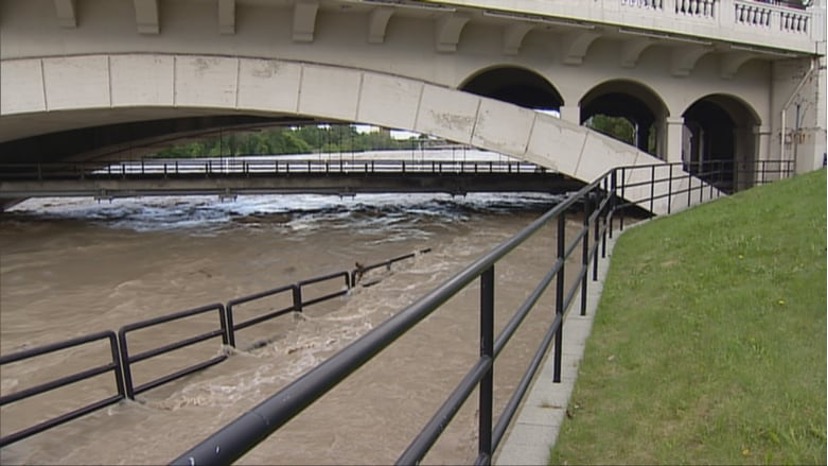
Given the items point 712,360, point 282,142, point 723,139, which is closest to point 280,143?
point 282,142

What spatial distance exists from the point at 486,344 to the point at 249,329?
709cm

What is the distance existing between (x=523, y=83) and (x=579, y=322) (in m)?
19.1

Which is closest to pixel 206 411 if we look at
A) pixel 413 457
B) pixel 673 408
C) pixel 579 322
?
pixel 579 322

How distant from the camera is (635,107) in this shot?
26.8 metres

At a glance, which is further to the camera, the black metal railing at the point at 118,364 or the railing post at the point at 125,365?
the railing post at the point at 125,365

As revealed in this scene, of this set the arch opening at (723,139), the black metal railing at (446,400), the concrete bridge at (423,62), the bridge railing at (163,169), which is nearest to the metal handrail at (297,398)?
the black metal railing at (446,400)

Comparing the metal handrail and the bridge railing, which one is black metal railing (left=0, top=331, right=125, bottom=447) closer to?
the metal handrail

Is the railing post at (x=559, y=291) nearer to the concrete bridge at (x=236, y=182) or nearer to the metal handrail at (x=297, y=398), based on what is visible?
the metal handrail at (x=297, y=398)

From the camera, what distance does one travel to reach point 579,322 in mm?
4879

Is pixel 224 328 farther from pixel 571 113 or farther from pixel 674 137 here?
pixel 674 137

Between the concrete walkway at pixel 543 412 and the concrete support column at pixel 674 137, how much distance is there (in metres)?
14.2

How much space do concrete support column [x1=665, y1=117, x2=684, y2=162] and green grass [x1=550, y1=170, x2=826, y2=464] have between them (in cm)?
1099

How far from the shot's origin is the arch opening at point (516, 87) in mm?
20609

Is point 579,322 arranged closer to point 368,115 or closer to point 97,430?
point 97,430
